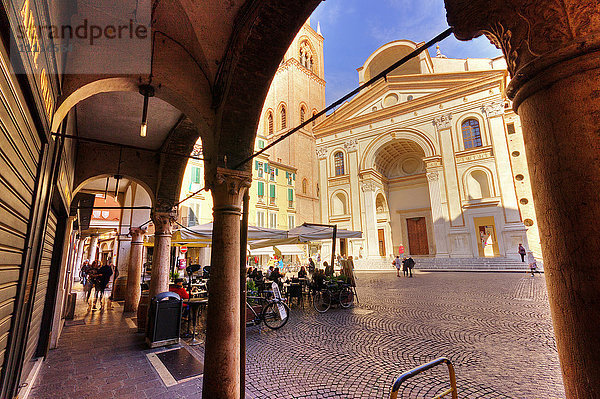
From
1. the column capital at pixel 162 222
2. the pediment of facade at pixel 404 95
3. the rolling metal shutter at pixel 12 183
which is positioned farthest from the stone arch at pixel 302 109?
the rolling metal shutter at pixel 12 183

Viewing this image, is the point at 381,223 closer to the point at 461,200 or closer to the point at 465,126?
the point at 461,200

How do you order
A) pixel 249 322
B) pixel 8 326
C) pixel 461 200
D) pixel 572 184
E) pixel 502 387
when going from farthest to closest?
pixel 461 200 < pixel 249 322 < pixel 502 387 < pixel 8 326 < pixel 572 184

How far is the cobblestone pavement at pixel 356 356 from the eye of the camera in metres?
3.56

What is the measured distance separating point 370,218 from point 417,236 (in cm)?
514

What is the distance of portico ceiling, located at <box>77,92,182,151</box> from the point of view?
202 inches

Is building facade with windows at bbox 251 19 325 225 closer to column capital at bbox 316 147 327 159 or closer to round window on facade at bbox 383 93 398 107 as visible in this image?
column capital at bbox 316 147 327 159

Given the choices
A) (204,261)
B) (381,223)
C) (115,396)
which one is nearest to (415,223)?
(381,223)

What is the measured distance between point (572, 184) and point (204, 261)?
23559 mm

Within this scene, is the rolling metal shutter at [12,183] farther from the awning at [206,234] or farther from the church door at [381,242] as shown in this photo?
the church door at [381,242]

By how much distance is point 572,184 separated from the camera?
1040mm

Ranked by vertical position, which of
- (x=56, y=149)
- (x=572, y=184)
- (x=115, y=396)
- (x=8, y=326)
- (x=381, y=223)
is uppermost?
(x=381, y=223)

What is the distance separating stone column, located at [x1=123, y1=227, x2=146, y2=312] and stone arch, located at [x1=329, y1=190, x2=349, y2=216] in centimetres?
2002

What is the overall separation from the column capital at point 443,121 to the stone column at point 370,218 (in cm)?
704

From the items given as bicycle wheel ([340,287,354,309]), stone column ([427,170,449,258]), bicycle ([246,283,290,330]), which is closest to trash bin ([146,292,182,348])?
bicycle ([246,283,290,330])
